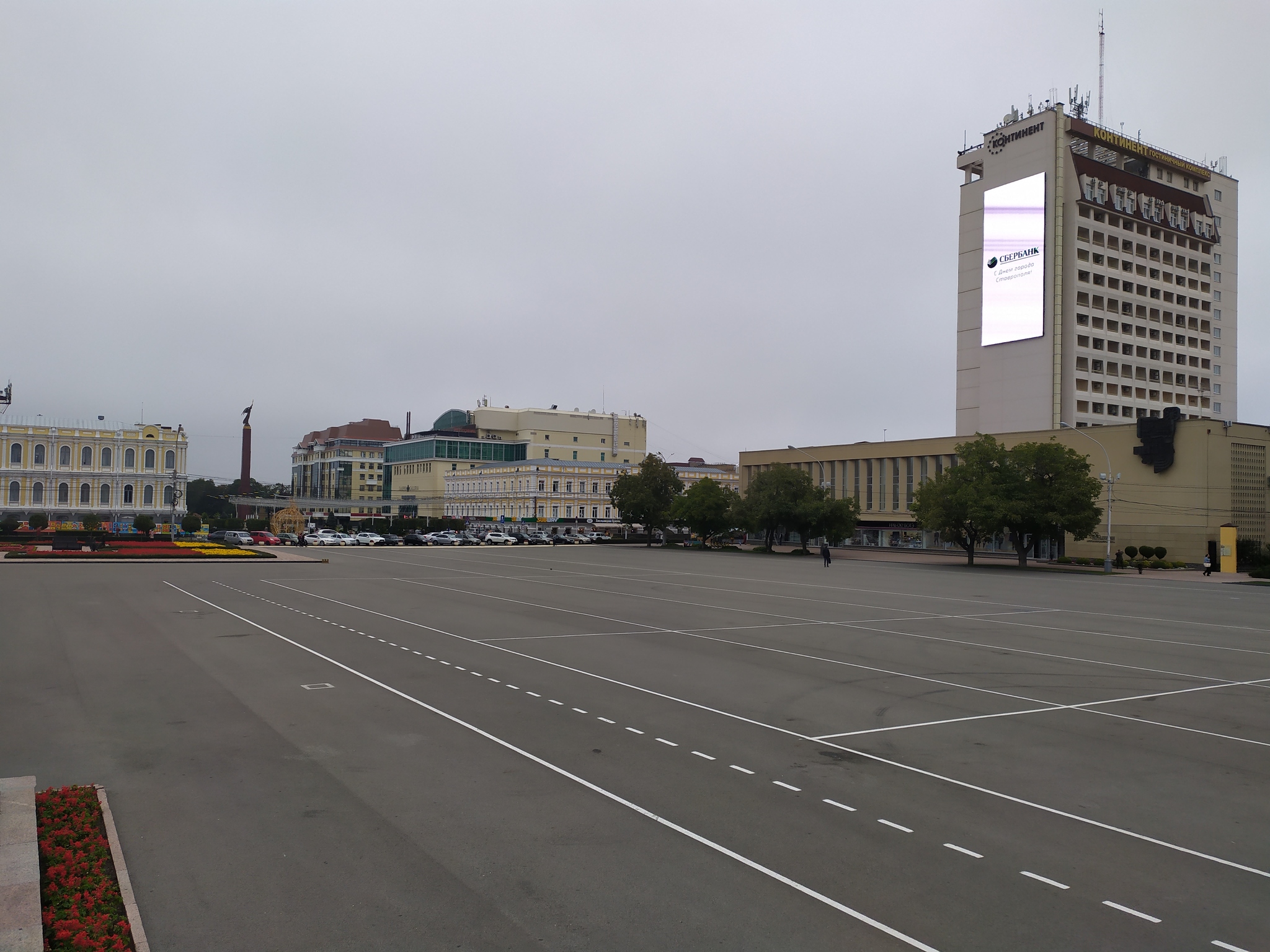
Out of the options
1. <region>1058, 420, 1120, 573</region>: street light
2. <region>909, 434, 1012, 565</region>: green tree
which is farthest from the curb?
<region>1058, 420, 1120, 573</region>: street light

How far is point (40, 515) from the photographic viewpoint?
89.4 meters

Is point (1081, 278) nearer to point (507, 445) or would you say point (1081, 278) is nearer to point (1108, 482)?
point (1108, 482)

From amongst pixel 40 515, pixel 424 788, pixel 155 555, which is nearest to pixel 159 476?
pixel 40 515

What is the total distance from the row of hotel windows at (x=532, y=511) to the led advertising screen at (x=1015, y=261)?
181ft

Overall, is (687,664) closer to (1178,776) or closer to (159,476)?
(1178,776)

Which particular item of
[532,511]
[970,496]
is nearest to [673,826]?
[970,496]

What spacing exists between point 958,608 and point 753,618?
28.3ft

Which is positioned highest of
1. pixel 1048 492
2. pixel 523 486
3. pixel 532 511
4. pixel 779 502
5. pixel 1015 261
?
pixel 1015 261

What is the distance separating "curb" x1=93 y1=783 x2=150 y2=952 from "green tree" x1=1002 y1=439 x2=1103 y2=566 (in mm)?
53358

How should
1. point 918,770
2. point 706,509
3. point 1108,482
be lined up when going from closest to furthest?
point 918,770
point 1108,482
point 706,509

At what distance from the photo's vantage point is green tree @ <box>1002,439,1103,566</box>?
53969mm

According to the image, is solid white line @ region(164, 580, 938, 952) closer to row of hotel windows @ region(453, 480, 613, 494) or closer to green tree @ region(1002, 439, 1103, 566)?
green tree @ region(1002, 439, 1103, 566)

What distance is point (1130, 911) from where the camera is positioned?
623 cm

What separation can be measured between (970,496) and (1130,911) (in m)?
52.5
